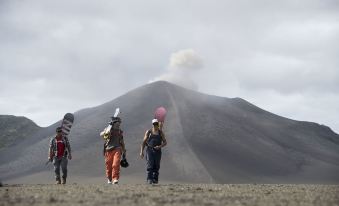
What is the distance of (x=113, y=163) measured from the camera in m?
18.6

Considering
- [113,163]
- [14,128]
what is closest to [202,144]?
[14,128]

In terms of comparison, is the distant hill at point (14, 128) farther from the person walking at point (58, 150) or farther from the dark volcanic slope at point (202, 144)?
the person walking at point (58, 150)

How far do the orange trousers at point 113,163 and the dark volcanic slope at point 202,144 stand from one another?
165 feet

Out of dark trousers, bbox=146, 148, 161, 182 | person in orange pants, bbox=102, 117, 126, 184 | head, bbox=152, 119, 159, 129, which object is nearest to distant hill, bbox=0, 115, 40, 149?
person in orange pants, bbox=102, 117, 126, 184

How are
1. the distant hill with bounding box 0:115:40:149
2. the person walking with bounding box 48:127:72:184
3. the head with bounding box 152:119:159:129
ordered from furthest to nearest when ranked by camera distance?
1. the distant hill with bounding box 0:115:40:149
2. the person walking with bounding box 48:127:72:184
3. the head with bounding box 152:119:159:129

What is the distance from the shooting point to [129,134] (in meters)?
89.4

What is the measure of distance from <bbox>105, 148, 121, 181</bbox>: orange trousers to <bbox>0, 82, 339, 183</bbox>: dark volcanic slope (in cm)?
5032

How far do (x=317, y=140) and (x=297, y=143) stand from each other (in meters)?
11.8

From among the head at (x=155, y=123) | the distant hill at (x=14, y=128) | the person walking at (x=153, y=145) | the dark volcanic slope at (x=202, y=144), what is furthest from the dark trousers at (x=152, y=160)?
the distant hill at (x=14, y=128)

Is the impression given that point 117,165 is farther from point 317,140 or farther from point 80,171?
point 317,140

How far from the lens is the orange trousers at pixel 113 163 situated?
60.7 ft

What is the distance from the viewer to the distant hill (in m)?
102

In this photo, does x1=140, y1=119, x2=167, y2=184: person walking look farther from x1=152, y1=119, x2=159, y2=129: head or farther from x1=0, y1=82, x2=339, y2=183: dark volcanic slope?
x1=0, y1=82, x2=339, y2=183: dark volcanic slope

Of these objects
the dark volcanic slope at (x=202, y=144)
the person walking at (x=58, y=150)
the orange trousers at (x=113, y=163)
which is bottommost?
the orange trousers at (x=113, y=163)
